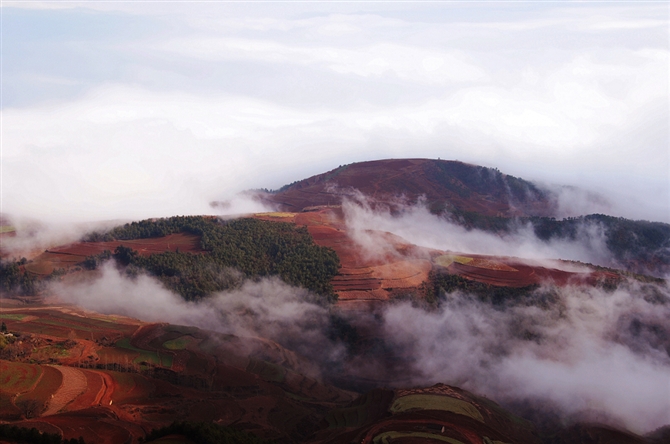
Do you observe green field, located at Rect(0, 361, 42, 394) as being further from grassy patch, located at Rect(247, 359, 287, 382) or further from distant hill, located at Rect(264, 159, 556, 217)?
distant hill, located at Rect(264, 159, 556, 217)

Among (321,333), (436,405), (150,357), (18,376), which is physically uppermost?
(18,376)

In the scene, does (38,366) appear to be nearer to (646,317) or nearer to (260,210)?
(646,317)

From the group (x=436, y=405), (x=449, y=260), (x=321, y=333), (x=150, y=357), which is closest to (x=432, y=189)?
A: (x=449, y=260)

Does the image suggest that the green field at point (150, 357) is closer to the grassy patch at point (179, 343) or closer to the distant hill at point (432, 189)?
the grassy patch at point (179, 343)

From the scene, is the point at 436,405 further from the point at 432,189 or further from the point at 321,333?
the point at 432,189

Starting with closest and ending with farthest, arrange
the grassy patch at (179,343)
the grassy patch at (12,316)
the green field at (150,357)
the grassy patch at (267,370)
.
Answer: the green field at (150,357) → the grassy patch at (267,370) → the grassy patch at (179,343) → the grassy patch at (12,316)

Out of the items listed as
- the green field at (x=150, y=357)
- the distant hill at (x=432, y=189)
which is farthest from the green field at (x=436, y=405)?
the distant hill at (x=432, y=189)

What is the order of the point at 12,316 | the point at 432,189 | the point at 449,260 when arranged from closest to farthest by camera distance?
the point at 12,316 → the point at 449,260 → the point at 432,189
